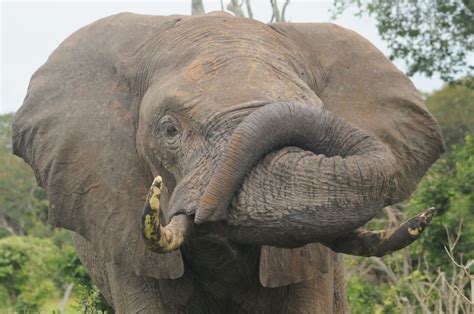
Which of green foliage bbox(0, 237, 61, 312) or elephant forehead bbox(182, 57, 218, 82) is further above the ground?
elephant forehead bbox(182, 57, 218, 82)

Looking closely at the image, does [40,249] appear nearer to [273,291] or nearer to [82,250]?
[82,250]

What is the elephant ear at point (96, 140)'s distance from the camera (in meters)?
4.50

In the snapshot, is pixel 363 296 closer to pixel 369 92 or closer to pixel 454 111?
pixel 369 92

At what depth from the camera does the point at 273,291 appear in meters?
4.61

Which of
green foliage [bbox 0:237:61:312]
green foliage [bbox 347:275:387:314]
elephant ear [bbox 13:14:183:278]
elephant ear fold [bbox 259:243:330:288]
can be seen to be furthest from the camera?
green foliage [bbox 0:237:61:312]

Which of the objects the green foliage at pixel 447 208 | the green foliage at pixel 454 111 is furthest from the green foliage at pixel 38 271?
the green foliage at pixel 454 111

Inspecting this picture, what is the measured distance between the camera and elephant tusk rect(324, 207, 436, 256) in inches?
141

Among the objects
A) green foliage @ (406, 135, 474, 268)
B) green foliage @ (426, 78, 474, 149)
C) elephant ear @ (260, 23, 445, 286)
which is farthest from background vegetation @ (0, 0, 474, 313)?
green foliage @ (426, 78, 474, 149)

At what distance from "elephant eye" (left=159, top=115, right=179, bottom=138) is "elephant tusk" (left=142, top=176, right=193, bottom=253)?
45cm

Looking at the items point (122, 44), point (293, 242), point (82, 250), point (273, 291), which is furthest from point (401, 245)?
point (82, 250)

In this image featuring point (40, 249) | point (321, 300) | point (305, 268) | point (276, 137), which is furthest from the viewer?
point (40, 249)

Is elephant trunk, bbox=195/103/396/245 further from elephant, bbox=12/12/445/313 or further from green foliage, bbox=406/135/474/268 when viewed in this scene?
green foliage, bbox=406/135/474/268

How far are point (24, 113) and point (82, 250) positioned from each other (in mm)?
1170

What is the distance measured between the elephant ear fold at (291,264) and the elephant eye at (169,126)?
535 millimetres
